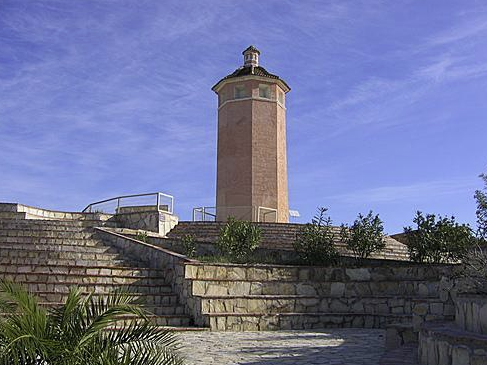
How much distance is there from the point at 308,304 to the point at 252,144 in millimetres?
14425

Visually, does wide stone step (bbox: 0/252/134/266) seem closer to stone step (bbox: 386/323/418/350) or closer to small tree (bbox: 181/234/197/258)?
small tree (bbox: 181/234/197/258)

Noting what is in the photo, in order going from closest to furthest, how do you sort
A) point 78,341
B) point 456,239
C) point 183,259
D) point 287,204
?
point 78,341 < point 183,259 < point 456,239 < point 287,204

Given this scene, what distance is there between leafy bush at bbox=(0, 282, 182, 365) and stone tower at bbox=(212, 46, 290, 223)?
66.8 ft

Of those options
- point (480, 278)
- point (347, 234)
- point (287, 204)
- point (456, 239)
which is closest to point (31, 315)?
point (480, 278)

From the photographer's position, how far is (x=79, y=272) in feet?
41.1

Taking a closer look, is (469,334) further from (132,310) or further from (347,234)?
(347,234)

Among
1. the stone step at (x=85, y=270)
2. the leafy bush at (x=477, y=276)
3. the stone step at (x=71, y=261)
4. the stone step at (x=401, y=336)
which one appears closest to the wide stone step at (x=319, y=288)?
the stone step at (x=85, y=270)

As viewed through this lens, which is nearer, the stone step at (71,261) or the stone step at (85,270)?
the stone step at (85,270)

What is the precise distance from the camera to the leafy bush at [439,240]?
14062 millimetres

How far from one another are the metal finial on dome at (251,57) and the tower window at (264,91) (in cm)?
160

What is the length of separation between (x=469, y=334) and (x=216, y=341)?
4.60 m

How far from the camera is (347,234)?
16625 mm

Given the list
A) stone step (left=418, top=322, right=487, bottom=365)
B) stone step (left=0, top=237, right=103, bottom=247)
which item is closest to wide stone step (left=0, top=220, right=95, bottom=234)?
stone step (left=0, top=237, right=103, bottom=247)

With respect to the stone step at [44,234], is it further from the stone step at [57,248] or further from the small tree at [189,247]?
the small tree at [189,247]
